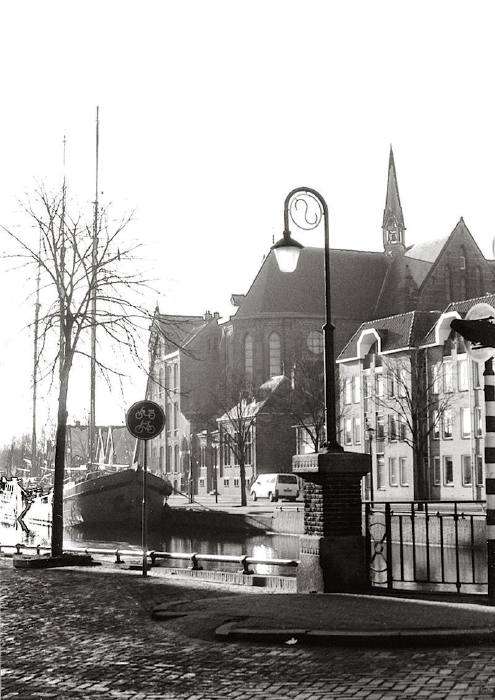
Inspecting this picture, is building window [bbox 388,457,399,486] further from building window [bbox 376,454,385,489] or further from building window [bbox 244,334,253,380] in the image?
building window [bbox 244,334,253,380]

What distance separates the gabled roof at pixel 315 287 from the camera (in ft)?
284

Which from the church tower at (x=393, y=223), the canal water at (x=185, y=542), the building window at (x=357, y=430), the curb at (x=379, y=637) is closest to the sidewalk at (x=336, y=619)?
the curb at (x=379, y=637)

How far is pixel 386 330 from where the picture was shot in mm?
62156

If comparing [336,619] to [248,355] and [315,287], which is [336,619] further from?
[315,287]

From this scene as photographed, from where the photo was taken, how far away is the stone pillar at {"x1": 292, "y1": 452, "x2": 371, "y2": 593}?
1244cm

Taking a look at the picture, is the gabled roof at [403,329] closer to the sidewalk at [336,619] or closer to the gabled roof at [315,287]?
the gabled roof at [315,287]

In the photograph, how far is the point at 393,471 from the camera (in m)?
59.6

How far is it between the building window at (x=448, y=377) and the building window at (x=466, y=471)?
3.89m

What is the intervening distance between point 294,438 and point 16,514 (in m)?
26.1

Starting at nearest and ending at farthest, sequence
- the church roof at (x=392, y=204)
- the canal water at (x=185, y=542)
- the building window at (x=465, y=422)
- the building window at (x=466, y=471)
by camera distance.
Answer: the canal water at (x=185, y=542), the building window at (x=465, y=422), the building window at (x=466, y=471), the church roof at (x=392, y=204)

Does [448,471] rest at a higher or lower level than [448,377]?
lower

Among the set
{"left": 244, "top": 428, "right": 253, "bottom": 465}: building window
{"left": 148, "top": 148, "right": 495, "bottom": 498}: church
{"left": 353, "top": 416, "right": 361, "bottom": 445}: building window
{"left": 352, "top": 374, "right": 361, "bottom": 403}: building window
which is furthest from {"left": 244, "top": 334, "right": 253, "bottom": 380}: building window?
{"left": 353, "top": 416, "right": 361, "bottom": 445}: building window

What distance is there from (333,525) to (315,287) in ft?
251

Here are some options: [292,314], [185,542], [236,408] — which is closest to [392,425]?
[236,408]
